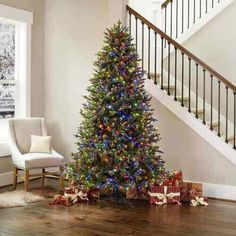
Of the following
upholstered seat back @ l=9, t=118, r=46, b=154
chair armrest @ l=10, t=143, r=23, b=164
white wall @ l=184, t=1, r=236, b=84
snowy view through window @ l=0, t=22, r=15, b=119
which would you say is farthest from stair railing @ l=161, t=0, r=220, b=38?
chair armrest @ l=10, t=143, r=23, b=164

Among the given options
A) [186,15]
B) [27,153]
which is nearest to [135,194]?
[27,153]

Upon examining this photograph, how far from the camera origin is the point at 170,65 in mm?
7066

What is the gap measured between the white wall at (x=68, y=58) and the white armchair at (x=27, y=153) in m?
0.51

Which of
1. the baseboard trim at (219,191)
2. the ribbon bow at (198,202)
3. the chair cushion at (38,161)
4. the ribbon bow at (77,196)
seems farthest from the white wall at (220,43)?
the ribbon bow at (77,196)

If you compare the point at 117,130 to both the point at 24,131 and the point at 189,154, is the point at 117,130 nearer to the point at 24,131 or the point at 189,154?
the point at 189,154

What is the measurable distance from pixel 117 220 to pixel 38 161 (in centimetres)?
163

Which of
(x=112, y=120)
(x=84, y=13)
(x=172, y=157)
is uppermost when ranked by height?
(x=84, y=13)

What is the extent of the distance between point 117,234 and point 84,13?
3.84m

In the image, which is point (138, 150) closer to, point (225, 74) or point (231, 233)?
point (231, 233)

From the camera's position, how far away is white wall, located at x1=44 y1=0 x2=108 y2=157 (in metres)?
6.59

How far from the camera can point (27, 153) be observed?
6.00m

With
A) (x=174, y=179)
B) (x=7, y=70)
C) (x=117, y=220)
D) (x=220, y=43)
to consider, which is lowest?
(x=117, y=220)

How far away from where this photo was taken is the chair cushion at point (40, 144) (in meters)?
5.99

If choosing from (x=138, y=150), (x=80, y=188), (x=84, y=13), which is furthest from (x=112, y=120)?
(x=84, y=13)
